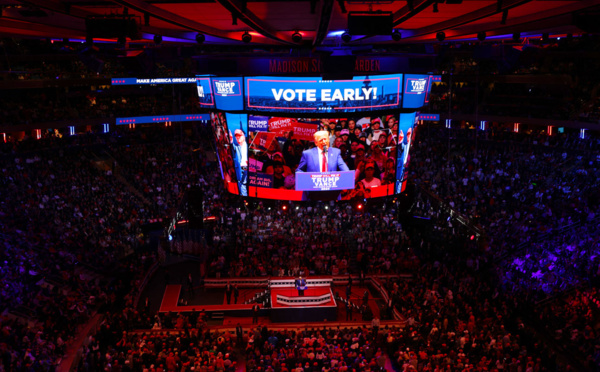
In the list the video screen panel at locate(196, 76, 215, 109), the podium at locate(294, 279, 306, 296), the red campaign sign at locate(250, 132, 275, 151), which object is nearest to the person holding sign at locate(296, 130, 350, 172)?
the red campaign sign at locate(250, 132, 275, 151)

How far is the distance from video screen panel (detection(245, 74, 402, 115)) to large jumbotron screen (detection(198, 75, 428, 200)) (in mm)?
24

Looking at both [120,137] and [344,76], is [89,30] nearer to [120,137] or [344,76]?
[344,76]

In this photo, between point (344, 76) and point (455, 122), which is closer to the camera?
point (344, 76)

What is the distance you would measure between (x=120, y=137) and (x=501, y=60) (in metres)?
22.8

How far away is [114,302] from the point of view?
1911cm

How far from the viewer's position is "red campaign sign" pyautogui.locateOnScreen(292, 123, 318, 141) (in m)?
13.8

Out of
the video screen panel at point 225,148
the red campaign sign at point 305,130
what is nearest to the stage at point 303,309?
the video screen panel at point 225,148

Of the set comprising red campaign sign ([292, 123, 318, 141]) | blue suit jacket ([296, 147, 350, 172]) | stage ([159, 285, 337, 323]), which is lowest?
stage ([159, 285, 337, 323])

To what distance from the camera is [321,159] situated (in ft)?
45.8

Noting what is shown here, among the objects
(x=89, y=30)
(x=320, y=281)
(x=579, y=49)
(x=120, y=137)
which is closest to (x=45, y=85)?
(x=120, y=137)

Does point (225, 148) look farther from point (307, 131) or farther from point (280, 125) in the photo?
point (307, 131)

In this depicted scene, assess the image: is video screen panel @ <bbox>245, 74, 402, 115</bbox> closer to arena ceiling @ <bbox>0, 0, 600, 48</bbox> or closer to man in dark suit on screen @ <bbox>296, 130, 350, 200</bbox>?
man in dark suit on screen @ <bbox>296, 130, 350, 200</bbox>

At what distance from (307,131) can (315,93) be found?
1.04 m

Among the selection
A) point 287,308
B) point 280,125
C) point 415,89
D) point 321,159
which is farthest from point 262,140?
point 287,308
